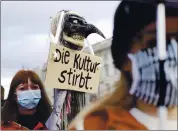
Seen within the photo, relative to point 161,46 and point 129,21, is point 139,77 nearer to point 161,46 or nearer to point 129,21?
point 161,46

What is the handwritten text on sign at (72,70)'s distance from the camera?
270 cm

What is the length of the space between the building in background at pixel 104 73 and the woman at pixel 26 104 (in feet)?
0.16

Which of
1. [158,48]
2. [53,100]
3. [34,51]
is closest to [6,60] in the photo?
[34,51]

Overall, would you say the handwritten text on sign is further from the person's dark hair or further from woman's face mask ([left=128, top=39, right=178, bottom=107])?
woman's face mask ([left=128, top=39, right=178, bottom=107])

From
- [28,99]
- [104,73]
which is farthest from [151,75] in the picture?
[28,99]

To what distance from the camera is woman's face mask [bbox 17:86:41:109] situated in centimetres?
281

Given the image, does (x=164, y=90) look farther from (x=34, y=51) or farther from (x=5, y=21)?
(x=5, y=21)

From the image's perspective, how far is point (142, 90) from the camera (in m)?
2.53

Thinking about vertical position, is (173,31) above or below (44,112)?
above

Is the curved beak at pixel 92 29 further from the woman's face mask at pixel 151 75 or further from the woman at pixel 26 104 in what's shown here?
the woman at pixel 26 104

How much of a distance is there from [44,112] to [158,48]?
0.89 meters

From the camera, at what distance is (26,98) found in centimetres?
286

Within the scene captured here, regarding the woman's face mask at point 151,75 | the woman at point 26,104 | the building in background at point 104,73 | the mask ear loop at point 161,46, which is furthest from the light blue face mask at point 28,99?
the mask ear loop at point 161,46

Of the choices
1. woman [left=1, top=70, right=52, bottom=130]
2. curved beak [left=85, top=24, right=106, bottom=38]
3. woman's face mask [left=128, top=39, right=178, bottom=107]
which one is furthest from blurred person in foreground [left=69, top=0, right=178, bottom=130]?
woman [left=1, top=70, right=52, bottom=130]
